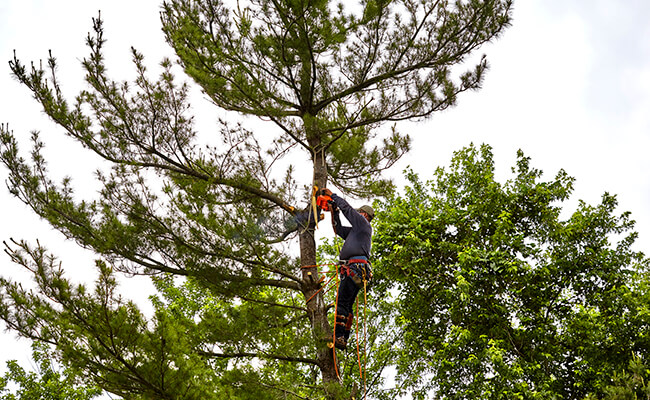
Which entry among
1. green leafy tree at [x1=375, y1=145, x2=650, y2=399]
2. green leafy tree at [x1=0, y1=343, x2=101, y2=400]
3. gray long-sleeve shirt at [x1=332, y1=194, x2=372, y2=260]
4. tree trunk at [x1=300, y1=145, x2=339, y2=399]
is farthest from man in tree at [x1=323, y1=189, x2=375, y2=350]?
green leafy tree at [x1=0, y1=343, x2=101, y2=400]

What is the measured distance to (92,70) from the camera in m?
7.38

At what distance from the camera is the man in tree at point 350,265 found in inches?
255

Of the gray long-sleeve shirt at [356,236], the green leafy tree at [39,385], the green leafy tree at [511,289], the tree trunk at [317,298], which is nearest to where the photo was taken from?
the tree trunk at [317,298]

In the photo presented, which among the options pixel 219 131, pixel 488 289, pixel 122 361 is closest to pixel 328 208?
pixel 219 131

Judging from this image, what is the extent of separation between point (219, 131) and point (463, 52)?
344 cm

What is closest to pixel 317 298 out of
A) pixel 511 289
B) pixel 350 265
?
pixel 350 265

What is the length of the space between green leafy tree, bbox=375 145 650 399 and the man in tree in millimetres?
5305

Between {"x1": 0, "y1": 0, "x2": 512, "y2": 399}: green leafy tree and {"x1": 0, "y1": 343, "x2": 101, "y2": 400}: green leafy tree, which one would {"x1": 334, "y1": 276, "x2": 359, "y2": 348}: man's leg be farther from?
{"x1": 0, "y1": 343, "x2": 101, "y2": 400}: green leafy tree

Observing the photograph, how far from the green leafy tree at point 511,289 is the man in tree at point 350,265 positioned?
530cm

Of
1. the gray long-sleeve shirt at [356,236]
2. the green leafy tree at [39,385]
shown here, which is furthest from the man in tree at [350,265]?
the green leafy tree at [39,385]

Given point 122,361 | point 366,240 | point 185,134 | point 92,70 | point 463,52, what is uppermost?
point 463,52

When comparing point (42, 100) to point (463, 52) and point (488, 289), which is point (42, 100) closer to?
point (463, 52)

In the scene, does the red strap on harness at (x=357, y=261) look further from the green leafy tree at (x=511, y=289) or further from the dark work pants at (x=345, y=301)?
the green leafy tree at (x=511, y=289)

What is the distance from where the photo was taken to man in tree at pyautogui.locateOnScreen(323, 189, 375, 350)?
21.2 ft
